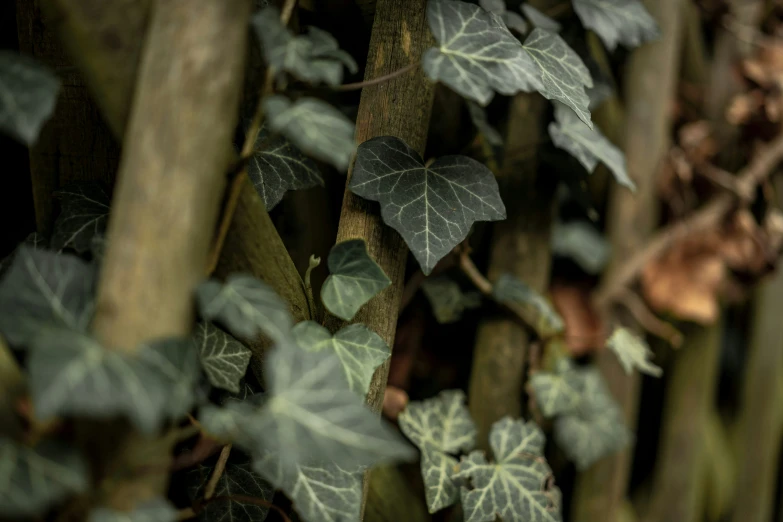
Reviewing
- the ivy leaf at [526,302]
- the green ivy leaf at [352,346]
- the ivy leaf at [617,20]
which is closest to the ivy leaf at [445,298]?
the ivy leaf at [526,302]

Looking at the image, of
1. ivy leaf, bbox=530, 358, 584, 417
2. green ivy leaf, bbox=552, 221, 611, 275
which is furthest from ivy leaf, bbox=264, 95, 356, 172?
green ivy leaf, bbox=552, 221, 611, 275

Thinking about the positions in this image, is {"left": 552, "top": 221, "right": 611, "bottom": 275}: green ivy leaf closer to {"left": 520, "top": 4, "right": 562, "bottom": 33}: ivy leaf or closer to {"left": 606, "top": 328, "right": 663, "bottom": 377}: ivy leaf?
{"left": 606, "top": 328, "right": 663, "bottom": 377}: ivy leaf

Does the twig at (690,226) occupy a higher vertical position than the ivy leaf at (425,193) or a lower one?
lower

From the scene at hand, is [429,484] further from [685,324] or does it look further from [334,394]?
[685,324]

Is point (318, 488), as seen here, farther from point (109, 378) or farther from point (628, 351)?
point (628, 351)

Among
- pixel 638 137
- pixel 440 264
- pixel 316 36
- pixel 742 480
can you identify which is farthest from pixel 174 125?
pixel 742 480

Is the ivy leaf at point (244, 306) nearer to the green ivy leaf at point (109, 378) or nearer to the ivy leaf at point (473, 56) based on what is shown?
the green ivy leaf at point (109, 378)
